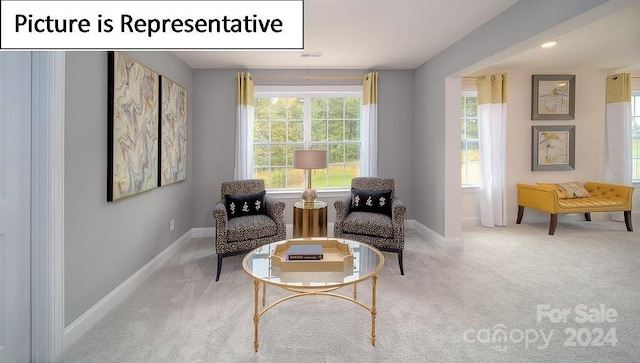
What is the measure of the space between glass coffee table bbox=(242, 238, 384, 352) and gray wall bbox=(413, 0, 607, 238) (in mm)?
2057

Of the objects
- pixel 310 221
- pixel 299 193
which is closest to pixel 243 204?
pixel 310 221

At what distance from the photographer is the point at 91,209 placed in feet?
7.09

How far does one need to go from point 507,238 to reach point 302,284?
3.77m

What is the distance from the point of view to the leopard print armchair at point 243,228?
3.05 meters

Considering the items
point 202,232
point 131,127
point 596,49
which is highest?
point 596,49

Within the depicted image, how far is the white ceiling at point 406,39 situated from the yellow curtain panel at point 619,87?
170mm

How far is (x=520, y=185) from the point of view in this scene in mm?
5172

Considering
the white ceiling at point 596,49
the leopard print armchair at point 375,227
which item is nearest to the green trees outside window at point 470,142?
the white ceiling at point 596,49

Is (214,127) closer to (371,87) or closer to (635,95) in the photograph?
(371,87)

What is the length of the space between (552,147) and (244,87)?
509 centimetres

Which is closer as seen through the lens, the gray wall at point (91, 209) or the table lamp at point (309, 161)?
the gray wall at point (91, 209)

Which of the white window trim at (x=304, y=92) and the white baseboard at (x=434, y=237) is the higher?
the white window trim at (x=304, y=92)

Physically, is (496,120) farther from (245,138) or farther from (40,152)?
(40,152)

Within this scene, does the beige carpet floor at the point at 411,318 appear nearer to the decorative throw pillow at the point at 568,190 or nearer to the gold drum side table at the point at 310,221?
the gold drum side table at the point at 310,221
